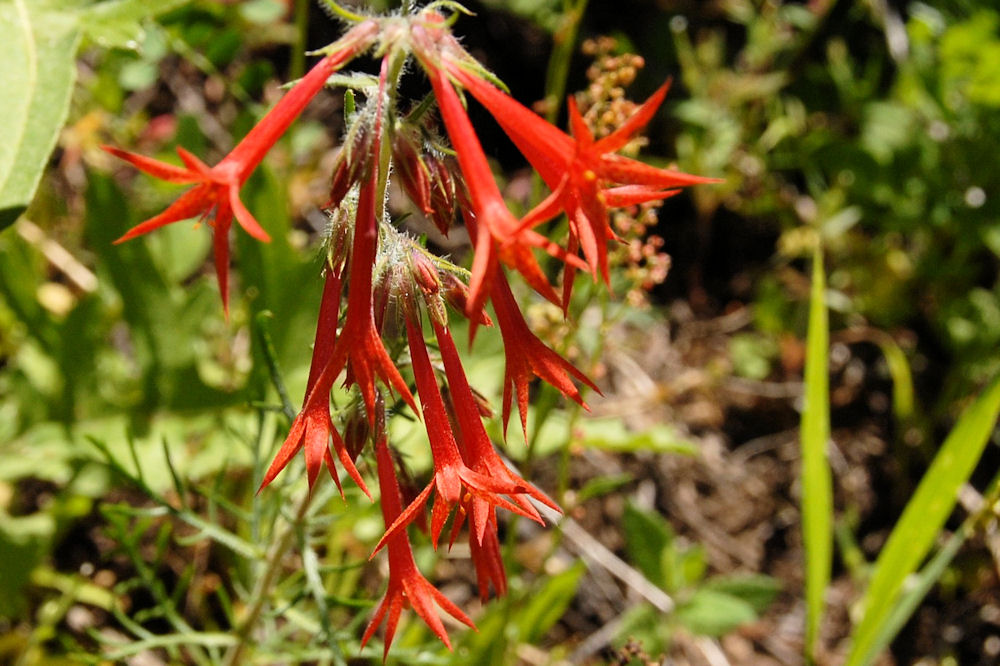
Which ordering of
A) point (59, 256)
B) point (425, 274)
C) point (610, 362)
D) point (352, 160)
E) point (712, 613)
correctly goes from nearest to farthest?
point (352, 160) → point (425, 274) → point (712, 613) → point (59, 256) → point (610, 362)

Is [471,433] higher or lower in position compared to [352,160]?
Result: lower

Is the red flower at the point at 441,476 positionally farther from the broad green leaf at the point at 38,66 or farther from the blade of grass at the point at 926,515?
the blade of grass at the point at 926,515

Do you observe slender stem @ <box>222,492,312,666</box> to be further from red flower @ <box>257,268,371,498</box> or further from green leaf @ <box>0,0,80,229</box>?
green leaf @ <box>0,0,80,229</box>

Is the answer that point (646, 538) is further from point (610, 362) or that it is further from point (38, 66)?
point (38, 66)

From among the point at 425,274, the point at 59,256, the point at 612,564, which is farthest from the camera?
the point at 59,256

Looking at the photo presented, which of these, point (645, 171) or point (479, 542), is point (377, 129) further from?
point (479, 542)

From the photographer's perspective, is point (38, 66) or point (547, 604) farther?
point (547, 604)

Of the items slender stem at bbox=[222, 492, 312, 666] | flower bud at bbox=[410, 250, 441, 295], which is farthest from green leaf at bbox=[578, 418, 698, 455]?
flower bud at bbox=[410, 250, 441, 295]

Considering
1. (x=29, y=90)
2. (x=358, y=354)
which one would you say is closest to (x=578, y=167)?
(x=358, y=354)

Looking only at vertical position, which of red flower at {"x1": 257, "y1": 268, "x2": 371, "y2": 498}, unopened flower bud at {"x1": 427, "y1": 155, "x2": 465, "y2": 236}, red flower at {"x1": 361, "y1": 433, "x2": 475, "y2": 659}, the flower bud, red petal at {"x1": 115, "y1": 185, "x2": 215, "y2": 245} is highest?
red petal at {"x1": 115, "y1": 185, "x2": 215, "y2": 245}
